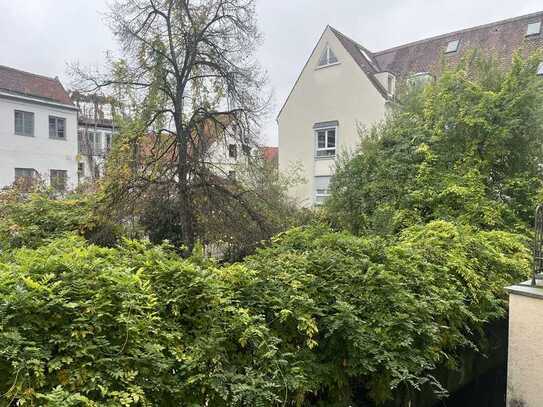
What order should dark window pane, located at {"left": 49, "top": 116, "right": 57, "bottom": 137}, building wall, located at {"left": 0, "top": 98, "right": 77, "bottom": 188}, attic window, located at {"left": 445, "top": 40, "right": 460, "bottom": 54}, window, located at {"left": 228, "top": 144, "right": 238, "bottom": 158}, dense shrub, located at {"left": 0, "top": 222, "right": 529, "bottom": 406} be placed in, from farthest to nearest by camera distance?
1. dark window pane, located at {"left": 49, "top": 116, "right": 57, "bottom": 137}
2. attic window, located at {"left": 445, "top": 40, "right": 460, "bottom": 54}
3. building wall, located at {"left": 0, "top": 98, "right": 77, "bottom": 188}
4. window, located at {"left": 228, "top": 144, "right": 238, "bottom": 158}
5. dense shrub, located at {"left": 0, "top": 222, "right": 529, "bottom": 406}

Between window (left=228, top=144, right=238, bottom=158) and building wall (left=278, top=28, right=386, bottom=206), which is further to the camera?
building wall (left=278, top=28, right=386, bottom=206)

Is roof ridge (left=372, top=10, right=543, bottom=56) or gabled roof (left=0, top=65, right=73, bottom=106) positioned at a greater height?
roof ridge (left=372, top=10, right=543, bottom=56)

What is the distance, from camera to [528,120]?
27.5 ft

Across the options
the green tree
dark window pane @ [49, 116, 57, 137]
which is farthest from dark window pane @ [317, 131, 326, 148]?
dark window pane @ [49, 116, 57, 137]

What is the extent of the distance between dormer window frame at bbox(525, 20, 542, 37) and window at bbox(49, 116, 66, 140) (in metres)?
23.3

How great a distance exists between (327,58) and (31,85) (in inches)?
596

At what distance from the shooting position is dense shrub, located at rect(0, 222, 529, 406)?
197cm

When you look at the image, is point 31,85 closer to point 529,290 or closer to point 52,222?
point 52,222

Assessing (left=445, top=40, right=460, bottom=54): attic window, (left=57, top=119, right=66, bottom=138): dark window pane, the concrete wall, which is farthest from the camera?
(left=57, top=119, right=66, bottom=138): dark window pane

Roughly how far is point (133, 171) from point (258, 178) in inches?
125

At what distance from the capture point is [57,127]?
20.6 metres

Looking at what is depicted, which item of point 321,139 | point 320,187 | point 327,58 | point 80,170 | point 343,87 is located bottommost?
point 320,187

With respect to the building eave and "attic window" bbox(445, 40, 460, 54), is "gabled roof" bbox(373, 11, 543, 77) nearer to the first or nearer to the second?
"attic window" bbox(445, 40, 460, 54)

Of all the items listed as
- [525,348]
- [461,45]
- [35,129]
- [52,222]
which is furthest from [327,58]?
[525,348]
